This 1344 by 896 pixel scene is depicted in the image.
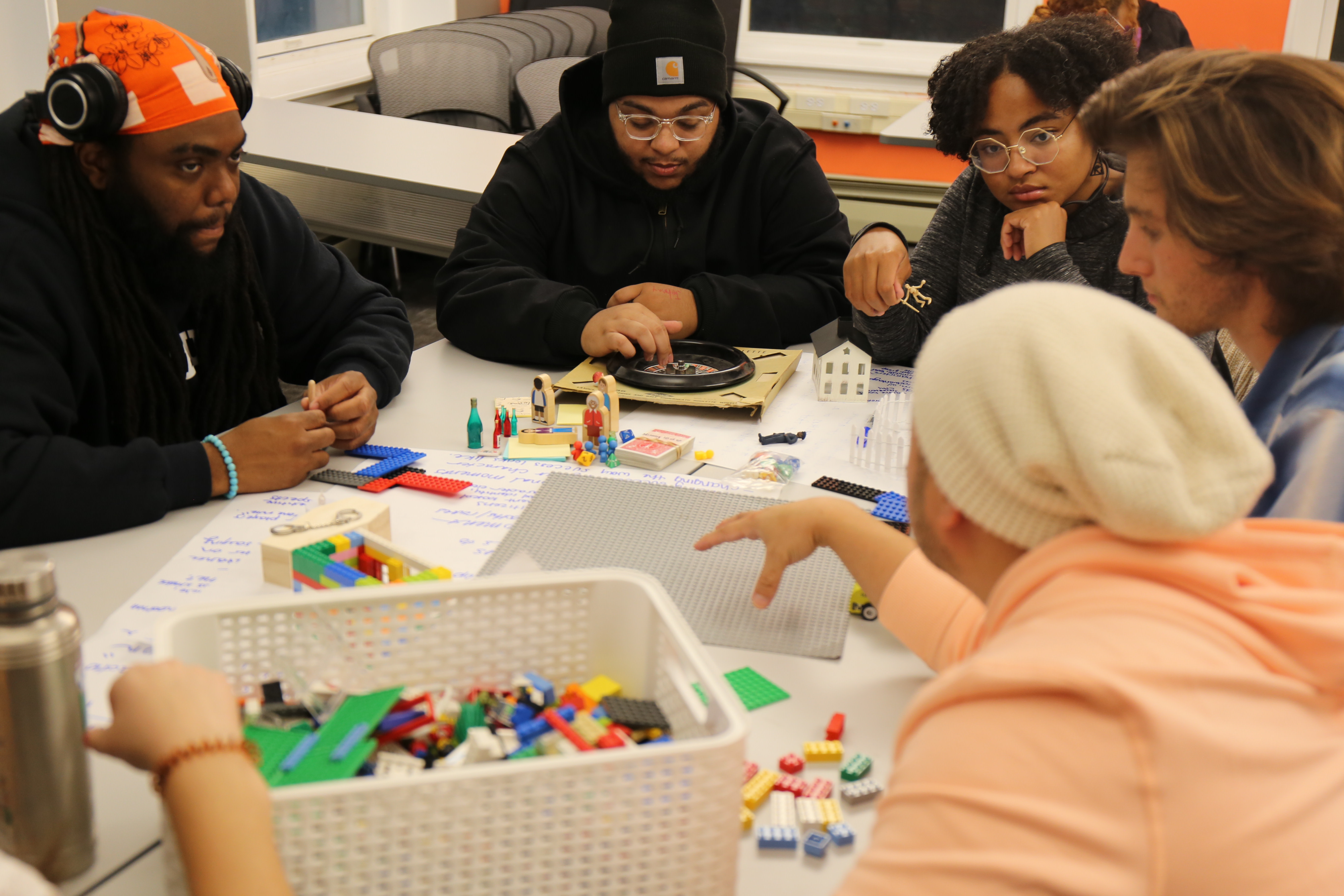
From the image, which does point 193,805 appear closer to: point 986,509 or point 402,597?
point 402,597

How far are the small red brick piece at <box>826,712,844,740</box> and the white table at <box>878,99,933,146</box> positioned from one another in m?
2.29

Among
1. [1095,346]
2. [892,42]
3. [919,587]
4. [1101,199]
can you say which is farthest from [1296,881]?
[892,42]

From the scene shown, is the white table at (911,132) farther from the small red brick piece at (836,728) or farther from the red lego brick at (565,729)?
the red lego brick at (565,729)

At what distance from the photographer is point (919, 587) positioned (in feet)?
3.37

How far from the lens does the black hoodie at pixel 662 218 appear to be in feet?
6.72

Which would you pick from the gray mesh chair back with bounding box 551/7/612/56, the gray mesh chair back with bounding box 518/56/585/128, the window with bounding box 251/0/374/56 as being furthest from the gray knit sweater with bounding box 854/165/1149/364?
the gray mesh chair back with bounding box 551/7/612/56

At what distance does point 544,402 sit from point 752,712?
2.40 ft

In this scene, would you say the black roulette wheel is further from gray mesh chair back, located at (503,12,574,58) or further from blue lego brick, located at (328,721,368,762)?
gray mesh chair back, located at (503,12,574,58)

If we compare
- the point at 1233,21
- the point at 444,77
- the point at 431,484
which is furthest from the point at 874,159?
the point at 431,484

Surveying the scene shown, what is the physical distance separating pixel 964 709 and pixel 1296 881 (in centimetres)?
19

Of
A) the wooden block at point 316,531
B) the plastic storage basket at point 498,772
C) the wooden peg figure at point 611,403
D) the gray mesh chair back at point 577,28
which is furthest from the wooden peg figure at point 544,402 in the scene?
the gray mesh chair back at point 577,28

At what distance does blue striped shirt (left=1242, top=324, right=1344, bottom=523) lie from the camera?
3.25 feet

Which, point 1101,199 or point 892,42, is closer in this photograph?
point 1101,199

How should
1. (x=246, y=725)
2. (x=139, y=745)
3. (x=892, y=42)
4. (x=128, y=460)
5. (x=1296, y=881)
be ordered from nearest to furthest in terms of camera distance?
(x=1296, y=881), (x=139, y=745), (x=246, y=725), (x=128, y=460), (x=892, y=42)
